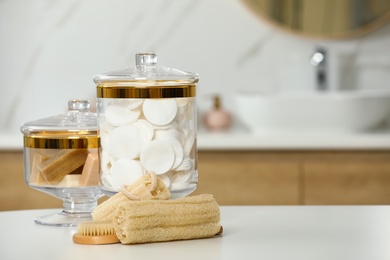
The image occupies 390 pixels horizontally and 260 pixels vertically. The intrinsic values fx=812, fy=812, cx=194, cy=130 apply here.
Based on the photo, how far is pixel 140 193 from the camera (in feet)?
3.81

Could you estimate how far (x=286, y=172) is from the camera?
2.68 meters

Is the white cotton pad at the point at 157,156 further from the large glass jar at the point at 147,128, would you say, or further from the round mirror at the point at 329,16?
the round mirror at the point at 329,16

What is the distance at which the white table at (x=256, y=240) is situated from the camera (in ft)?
3.42

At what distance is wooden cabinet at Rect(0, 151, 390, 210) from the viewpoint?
267 cm

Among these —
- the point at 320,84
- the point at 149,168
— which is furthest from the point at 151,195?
the point at 320,84

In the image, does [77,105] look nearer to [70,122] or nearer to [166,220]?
[70,122]

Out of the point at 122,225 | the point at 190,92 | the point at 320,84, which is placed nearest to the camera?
the point at 122,225

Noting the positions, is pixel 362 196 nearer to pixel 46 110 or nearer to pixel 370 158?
pixel 370 158

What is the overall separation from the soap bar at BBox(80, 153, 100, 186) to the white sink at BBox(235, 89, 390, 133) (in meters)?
1.56

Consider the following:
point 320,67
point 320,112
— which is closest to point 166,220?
point 320,112

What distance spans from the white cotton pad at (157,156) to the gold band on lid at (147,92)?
0.07 m

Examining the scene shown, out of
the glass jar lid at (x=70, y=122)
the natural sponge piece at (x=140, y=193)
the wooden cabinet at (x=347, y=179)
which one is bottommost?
the wooden cabinet at (x=347, y=179)

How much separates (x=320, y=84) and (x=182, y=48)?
22.4 inches

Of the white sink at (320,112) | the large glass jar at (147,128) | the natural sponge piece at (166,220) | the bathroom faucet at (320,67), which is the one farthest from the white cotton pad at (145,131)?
the bathroom faucet at (320,67)
